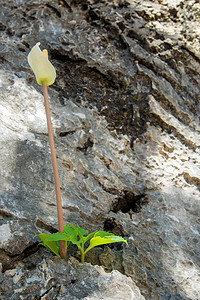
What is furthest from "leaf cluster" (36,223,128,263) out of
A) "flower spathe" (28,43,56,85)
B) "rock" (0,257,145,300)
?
"flower spathe" (28,43,56,85)

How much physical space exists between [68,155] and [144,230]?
0.61 m

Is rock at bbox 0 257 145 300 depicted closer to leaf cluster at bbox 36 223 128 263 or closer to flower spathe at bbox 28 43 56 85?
leaf cluster at bbox 36 223 128 263

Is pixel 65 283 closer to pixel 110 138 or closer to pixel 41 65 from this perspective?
pixel 41 65

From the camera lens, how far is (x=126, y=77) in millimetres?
2252

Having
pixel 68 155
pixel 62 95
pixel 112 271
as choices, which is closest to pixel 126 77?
pixel 62 95

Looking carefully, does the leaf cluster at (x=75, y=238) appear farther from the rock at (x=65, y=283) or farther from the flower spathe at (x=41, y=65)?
the flower spathe at (x=41, y=65)

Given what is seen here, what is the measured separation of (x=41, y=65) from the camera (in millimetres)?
1167

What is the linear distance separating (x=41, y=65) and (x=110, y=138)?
91 centimetres

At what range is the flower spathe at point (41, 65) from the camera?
1.15m

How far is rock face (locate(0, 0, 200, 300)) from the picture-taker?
4.43 ft

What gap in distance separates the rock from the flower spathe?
0.75 m

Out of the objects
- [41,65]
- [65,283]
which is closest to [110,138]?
[41,65]

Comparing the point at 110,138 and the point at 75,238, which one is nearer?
the point at 75,238

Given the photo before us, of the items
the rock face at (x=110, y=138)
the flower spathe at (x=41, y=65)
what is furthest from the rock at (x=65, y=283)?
the flower spathe at (x=41, y=65)
